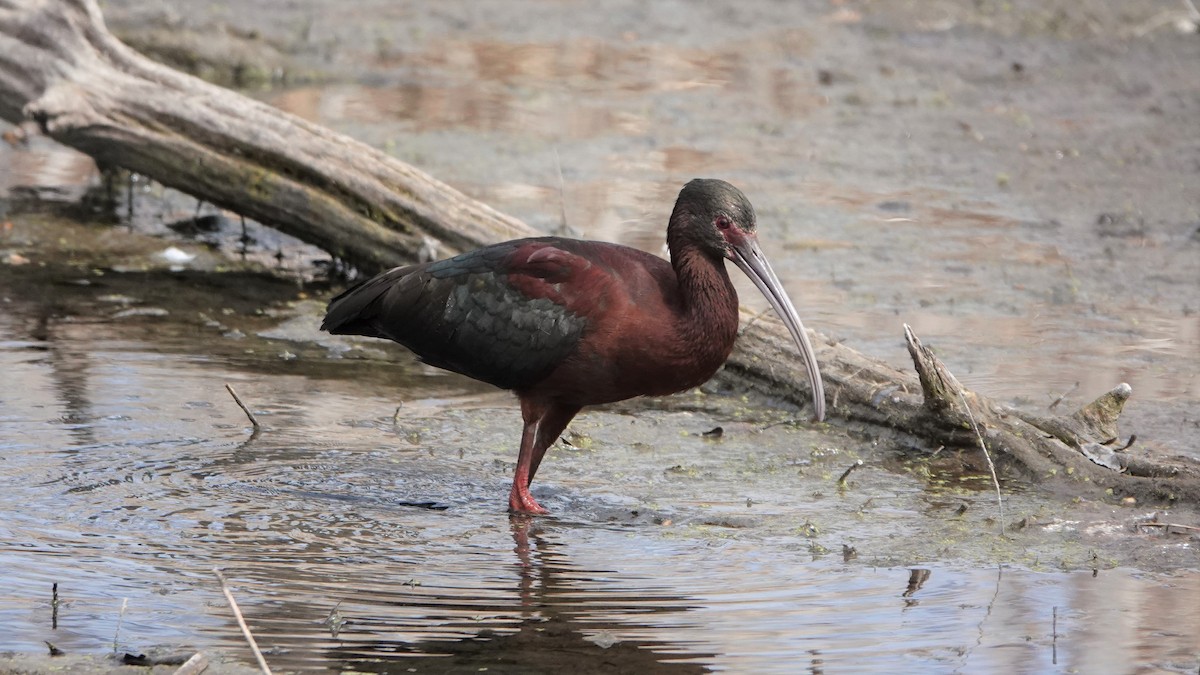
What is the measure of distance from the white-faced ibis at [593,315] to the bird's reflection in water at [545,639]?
0.81 metres

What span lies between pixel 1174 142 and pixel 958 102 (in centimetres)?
216

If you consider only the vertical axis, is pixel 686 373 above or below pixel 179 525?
above

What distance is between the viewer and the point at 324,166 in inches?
336

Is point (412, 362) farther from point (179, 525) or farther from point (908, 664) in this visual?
point (908, 664)

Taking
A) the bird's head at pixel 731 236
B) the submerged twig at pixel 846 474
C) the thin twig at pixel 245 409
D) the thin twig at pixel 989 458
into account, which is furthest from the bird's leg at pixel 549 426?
the thin twig at pixel 989 458

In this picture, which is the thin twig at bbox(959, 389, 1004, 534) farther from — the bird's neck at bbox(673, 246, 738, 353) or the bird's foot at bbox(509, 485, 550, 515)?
the bird's foot at bbox(509, 485, 550, 515)

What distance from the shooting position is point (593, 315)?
5.74 meters

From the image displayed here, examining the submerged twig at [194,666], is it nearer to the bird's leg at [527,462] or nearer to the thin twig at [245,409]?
the bird's leg at [527,462]

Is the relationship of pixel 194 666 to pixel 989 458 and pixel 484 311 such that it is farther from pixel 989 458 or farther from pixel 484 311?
pixel 989 458

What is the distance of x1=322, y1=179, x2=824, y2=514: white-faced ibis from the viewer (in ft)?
18.7

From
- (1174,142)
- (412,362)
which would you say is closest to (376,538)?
(412,362)

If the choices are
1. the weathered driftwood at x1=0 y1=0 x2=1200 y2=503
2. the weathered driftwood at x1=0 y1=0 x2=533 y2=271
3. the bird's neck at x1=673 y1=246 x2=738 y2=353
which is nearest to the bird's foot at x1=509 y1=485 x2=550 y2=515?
the bird's neck at x1=673 y1=246 x2=738 y2=353

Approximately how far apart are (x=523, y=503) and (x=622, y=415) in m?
1.45

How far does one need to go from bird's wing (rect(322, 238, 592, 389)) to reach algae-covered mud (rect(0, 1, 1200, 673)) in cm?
51
